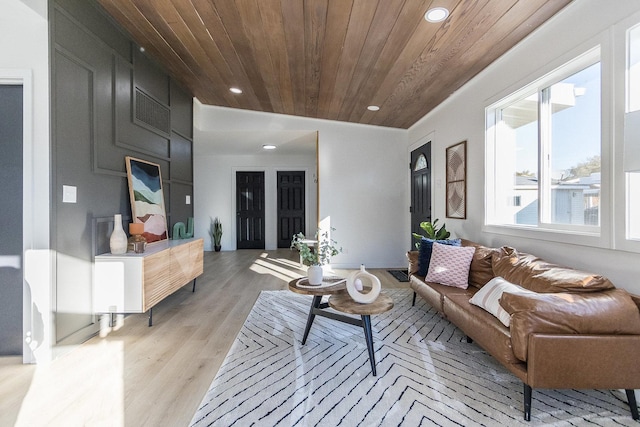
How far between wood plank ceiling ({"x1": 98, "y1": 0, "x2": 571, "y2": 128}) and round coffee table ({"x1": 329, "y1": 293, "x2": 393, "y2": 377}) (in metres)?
2.09

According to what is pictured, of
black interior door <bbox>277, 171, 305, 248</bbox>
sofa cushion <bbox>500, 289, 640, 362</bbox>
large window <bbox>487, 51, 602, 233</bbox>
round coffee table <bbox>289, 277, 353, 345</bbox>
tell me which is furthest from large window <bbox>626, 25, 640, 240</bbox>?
black interior door <bbox>277, 171, 305, 248</bbox>

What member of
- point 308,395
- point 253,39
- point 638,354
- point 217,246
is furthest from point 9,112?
point 217,246

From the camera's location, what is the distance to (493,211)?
3.01 m

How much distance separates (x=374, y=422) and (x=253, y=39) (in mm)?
2958

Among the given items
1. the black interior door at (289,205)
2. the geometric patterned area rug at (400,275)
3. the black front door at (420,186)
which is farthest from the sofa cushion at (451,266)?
the black interior door at (289,205)

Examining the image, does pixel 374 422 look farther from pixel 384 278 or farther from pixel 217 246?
pixel 217 246

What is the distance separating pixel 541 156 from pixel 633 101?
0.75 metres

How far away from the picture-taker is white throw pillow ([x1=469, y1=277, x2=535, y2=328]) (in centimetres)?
170

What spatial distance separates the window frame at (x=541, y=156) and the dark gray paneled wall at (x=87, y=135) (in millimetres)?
3520

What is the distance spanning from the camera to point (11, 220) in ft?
6.81

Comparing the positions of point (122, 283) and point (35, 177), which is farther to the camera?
point (122, 283)

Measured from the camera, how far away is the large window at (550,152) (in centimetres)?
200

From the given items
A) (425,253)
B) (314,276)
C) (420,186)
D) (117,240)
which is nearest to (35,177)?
(117,240)

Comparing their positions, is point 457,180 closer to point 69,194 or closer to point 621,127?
point 621,127
